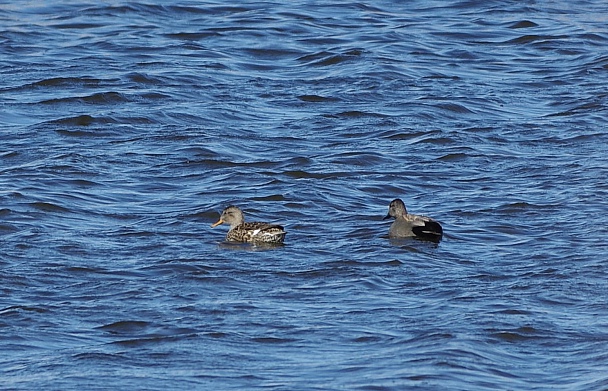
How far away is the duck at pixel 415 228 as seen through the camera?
1088 cm

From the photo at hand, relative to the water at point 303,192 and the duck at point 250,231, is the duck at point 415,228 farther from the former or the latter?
the duck at point 250,231

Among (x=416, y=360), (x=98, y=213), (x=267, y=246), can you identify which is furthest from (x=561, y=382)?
(x=98, y=213)

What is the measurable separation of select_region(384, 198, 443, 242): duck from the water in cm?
13

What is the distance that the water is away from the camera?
8.21 m

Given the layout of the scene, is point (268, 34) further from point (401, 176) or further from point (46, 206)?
point (46, 206)

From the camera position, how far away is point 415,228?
35.6 ft

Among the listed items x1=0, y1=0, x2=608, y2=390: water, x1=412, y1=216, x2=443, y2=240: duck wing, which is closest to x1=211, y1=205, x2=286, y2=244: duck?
x1=0, y1=0, x2=608, y2=390: water

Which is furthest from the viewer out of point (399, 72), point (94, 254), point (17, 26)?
point (17, 26)

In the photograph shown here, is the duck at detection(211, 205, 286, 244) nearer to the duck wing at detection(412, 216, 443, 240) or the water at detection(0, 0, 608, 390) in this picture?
the water at detection(0, 0, 608, 390)

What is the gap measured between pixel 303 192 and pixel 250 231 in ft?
5.64

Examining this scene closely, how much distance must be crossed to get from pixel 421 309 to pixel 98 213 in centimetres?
385

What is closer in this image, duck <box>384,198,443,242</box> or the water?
the water

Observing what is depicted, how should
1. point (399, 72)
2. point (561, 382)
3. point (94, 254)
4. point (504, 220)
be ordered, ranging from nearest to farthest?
1. point (561, 382)
2. point (94, 254)
3. point (504, 220)
4. point (399, 72)

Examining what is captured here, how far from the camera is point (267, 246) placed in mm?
10797
